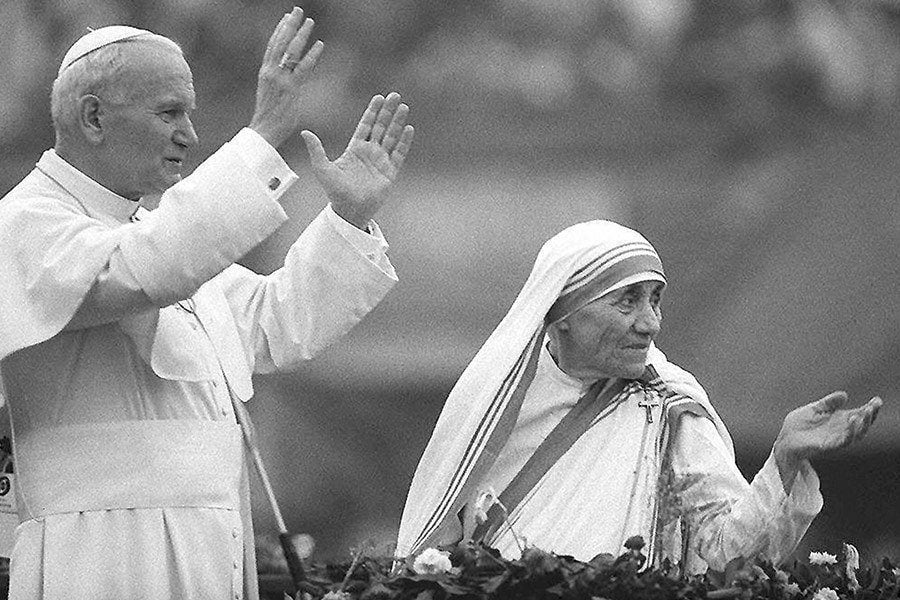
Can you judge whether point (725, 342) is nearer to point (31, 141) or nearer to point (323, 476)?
point (323, 476)

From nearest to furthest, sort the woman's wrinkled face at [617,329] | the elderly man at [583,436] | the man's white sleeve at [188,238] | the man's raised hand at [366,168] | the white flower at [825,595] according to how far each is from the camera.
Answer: the man's white sleeve at [188,238]
the white flower at [825,595]
the man's raised hand at [366,168]
the elderly man at [583,436]
the woman's wrinkled face at [617,329]

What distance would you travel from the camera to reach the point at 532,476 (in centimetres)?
690

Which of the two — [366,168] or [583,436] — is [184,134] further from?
[583,436]

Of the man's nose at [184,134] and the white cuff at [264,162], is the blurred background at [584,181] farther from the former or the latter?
the white cuff at [264,162]

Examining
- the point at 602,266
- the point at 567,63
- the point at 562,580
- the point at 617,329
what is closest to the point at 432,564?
the point at 562,580

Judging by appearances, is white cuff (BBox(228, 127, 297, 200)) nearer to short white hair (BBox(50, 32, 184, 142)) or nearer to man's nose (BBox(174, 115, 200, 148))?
man's nose (BBox(174, 115, 200, 148))

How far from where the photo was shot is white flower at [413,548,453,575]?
563 centimetres

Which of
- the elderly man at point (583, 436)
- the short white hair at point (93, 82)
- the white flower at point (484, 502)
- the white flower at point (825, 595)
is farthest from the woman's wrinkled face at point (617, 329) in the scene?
the short white hair at point (93, 82)

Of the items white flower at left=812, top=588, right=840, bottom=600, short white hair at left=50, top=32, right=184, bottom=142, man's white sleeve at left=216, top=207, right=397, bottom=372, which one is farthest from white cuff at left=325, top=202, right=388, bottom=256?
white flower at left=812, top=588, right=840, bottom=600

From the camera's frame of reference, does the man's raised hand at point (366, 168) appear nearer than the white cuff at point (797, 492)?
Yes

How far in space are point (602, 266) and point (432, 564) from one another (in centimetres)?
151

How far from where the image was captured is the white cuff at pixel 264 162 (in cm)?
555

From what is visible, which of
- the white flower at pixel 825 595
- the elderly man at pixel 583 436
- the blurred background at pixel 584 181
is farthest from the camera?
the blurred background at pixel 584 181

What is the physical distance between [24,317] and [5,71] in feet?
16.7
